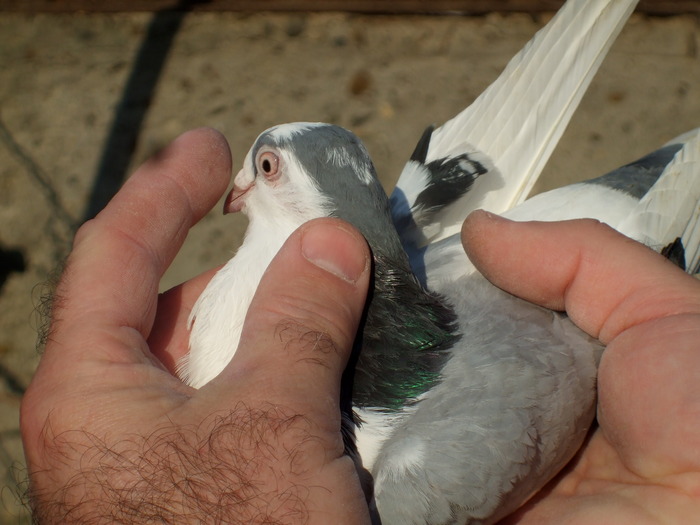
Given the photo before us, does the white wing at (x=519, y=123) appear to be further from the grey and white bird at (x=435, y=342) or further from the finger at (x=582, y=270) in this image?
the finger at (x=582, y=270)

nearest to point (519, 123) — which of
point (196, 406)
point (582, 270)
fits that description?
point (582, 270)

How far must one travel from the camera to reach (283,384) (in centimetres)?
162

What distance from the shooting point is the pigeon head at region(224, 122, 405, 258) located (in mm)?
1946

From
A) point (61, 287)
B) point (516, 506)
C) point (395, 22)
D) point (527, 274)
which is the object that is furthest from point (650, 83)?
point (61, 287)

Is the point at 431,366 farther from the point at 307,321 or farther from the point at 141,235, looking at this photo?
the point at 141,235

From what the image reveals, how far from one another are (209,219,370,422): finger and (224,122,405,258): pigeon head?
12 cm

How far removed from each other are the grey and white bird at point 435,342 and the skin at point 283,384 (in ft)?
0.36

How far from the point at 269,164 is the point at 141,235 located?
1.32 feet

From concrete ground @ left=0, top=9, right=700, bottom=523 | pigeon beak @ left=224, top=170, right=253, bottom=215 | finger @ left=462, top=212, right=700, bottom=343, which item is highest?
pigeon beak @ left=224, top=170, right=253, bottom=215

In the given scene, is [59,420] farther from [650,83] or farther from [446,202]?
[650,83]

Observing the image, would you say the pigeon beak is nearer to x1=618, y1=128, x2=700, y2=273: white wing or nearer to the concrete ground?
x1=618, y1=128, x2=700, y2=273: white wing

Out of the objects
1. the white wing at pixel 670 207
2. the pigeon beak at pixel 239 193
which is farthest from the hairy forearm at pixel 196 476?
the white wing at pixel 670 207

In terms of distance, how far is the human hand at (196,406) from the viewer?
1538 millimetres

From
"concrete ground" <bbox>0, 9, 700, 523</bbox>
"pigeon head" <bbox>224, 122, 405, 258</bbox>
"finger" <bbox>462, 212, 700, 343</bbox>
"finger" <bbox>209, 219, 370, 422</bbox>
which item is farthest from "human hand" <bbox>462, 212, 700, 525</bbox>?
"concrete ground" <bbox>0, 9, 700, 523</bbox>
